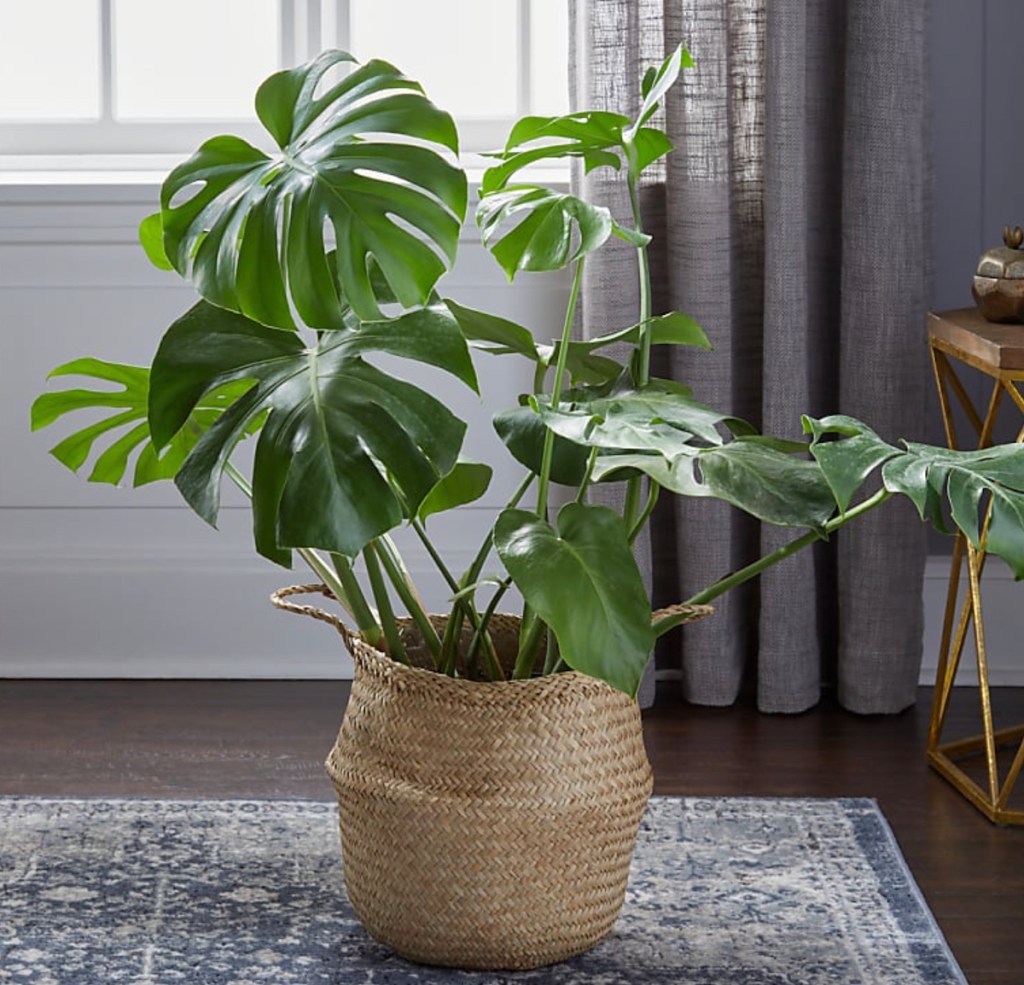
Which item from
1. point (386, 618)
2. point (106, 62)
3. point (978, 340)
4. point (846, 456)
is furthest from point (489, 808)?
point (106, 62)

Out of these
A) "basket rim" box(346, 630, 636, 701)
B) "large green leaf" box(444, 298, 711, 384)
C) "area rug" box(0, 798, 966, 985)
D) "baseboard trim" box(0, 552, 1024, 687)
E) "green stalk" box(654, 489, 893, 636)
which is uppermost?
"large green leaf" box(444, 298, 711, 384)

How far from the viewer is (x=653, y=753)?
254 centimetres

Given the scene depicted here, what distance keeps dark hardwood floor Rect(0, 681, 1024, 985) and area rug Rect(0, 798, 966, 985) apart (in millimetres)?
73

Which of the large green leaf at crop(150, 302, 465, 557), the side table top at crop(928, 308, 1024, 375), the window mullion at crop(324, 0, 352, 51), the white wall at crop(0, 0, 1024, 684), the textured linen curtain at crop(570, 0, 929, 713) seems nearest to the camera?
the large green leaf at crop(150, 302, 465, 557)

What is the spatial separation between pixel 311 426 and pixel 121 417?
1.69 feet

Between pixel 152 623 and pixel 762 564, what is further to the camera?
pixel 152 623

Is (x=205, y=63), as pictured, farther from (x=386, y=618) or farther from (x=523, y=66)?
(x=386, y=618)

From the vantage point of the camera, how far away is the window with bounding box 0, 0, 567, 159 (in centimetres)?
300

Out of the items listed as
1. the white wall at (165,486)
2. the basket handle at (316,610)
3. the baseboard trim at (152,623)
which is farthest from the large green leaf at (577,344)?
the baseboard trim at (152,623)

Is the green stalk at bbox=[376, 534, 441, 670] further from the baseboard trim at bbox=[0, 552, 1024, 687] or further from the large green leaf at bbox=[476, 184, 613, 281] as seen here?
the baseboard trim at bbox=[0, 552, 1024, 687]

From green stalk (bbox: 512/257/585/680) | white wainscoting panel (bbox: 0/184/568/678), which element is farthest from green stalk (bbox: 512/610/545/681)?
white wainscoting panel (bbox: 0/184/568/678)

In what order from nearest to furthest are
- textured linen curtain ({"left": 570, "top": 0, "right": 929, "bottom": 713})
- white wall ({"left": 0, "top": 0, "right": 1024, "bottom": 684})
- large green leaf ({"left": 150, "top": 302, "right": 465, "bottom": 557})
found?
large green leaf ({"left": 150, "top": 302, "right": 465, "bottom": 557}) → textured linen curtain ({"left": 570, "top": 0, "right": 929, "bottom": 713}) → white wall ({"left": 0, "top": 0, "right": 1024, "bottom": 684})

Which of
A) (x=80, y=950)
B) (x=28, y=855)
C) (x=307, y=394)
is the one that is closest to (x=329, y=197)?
(x=307, y=394)

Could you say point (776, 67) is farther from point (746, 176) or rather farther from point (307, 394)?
point (307, 394)
